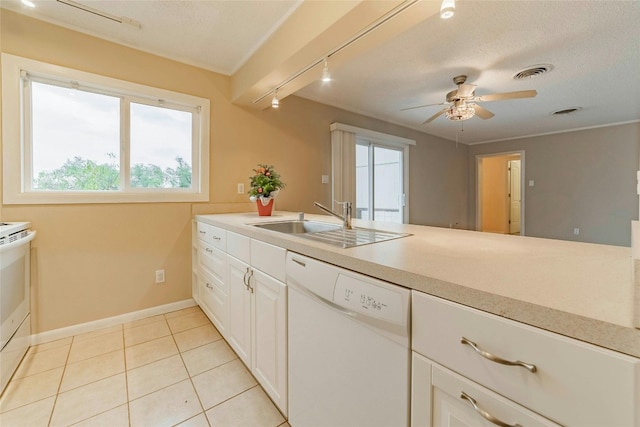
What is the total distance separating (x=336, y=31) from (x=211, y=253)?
174cm

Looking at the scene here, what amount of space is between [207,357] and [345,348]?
1.34 metres

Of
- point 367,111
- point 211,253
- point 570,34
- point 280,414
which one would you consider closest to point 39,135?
point 211,253

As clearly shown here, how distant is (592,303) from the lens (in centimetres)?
48

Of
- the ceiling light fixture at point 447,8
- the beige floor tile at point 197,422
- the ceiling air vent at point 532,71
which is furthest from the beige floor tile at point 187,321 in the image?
the ceiling air vent at point 532,71

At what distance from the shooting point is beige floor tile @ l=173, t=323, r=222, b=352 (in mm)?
1924

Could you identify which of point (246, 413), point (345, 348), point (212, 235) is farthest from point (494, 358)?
point (212, 235)

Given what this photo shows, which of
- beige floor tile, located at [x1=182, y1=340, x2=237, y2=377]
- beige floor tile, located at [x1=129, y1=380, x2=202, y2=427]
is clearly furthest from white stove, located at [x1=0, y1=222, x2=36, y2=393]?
beige floor tile, located at [x1=182, y1=340, x2=237, y2=377]

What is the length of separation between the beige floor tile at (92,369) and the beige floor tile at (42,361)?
0.37 feet

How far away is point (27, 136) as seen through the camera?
6.23 ft

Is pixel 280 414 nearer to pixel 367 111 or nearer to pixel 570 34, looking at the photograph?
pixel 570 34

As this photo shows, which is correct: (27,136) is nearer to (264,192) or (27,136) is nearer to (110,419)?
(264,192)

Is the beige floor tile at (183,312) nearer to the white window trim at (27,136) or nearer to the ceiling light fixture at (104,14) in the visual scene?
the white window trim at (27,136)

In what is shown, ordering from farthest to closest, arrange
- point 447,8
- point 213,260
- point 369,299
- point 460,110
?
point 460,110
point 213,260
point 447,8
point 369,299

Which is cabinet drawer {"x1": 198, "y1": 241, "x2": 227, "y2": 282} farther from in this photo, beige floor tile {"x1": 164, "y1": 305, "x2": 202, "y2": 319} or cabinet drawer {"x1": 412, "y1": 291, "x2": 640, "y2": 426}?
cabinet drawer {"x1": 412, "y1": 291, "x2": 640, "y2": 426}
